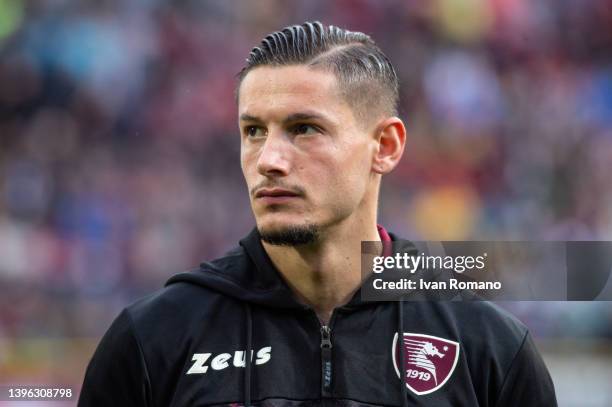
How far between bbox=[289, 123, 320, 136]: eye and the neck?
239 millimetres

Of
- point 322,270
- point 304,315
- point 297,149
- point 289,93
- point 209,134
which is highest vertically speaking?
point 209,134

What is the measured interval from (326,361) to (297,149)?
1.60 ft

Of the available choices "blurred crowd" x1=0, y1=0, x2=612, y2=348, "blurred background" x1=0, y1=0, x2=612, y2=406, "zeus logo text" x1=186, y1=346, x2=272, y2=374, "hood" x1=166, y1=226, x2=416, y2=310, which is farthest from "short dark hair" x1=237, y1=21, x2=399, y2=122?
"blurred crowd" x1=0, y1=0, x2=612, y2=348

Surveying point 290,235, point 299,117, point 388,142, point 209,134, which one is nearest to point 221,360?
point 290,235

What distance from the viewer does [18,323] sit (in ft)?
18.1

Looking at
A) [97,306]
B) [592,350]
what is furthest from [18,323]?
[592,350]

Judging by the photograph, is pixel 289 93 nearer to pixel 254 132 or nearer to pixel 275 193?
pixel 254 132

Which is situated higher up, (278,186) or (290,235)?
(278,186)

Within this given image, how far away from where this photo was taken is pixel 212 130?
671 cm

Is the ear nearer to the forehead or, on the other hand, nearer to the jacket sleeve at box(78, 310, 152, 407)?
the forehead

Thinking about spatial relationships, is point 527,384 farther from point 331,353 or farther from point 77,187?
point 77,187

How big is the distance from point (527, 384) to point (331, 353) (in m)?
0.48

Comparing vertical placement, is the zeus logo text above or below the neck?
below

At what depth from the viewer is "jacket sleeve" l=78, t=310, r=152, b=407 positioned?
2.07 meters
